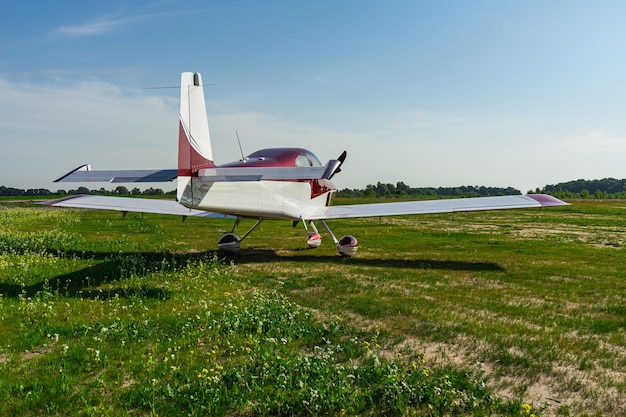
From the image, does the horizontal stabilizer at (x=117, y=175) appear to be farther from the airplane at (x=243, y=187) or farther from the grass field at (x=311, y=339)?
the grass field at (x=311, y=339)

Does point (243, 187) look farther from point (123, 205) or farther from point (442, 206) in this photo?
point (442, 206)

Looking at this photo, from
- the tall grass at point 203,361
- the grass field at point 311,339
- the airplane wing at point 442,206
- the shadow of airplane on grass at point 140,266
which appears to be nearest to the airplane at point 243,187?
the airplane wing at point 442,206

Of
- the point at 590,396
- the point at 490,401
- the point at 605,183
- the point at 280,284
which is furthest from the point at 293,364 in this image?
the point at 605,183

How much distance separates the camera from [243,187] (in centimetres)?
1202

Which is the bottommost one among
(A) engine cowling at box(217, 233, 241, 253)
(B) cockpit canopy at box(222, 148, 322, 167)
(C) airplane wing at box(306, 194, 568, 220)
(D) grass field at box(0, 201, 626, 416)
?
(D) grass field at box(0, 201, 626, 416)

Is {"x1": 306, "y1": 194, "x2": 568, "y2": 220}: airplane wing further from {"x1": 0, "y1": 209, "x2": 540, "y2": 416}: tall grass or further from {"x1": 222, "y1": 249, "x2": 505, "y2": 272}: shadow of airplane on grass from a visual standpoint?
{"x1": 0, "y1": 209, "x2": 540, "y2": 416}: tall grass

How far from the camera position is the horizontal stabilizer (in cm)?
1060

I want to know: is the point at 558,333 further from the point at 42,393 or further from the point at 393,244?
the point at 393,244

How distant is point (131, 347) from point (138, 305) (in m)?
2.24

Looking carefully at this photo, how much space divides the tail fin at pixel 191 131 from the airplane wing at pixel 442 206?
201 inches

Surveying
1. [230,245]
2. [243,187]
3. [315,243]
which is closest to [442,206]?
[315,243]

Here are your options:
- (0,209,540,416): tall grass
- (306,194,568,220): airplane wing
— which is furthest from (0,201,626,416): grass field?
(306,194,568,220): airplane wing

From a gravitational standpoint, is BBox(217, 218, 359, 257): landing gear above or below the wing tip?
below

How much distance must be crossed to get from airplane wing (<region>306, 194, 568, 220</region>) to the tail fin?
5113 millimetres
